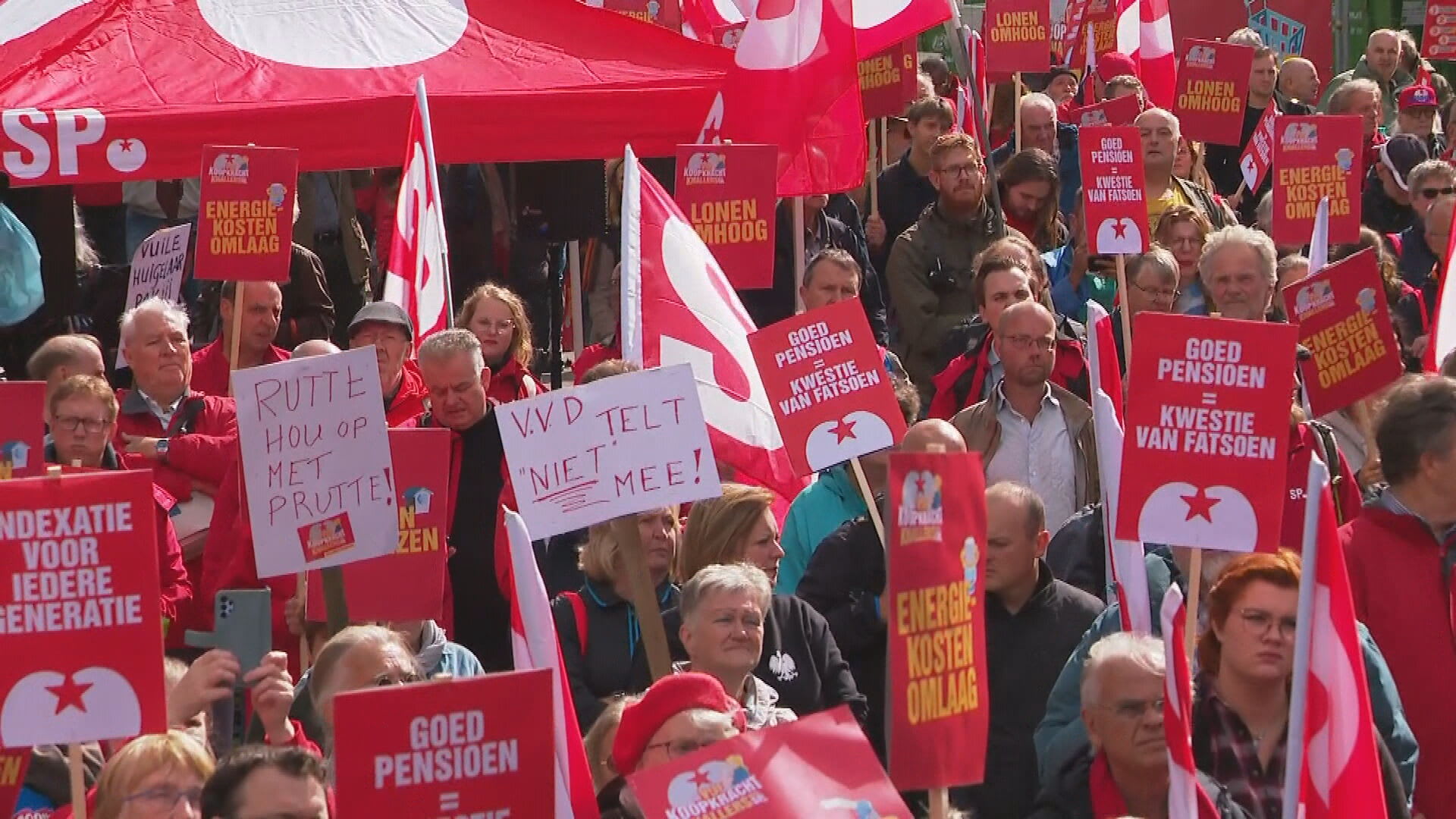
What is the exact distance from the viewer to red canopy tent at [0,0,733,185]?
9.70 meters

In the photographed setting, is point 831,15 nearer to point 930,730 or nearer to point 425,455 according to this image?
point 425,455

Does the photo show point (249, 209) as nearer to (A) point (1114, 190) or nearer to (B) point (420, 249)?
(B) point (420, 249)

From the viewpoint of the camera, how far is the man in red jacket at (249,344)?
28.2ft

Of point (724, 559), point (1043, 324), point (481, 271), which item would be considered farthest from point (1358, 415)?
point (481, 271)

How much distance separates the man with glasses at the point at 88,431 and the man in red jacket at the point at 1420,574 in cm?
333

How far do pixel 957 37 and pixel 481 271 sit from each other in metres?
2.70

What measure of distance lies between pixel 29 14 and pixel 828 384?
4.96 m

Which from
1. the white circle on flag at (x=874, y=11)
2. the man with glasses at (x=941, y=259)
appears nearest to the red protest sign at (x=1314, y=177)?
the man with glasses at (x=941, y=259)

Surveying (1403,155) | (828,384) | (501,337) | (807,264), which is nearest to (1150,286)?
(807,264)

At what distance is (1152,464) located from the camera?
17.6ft

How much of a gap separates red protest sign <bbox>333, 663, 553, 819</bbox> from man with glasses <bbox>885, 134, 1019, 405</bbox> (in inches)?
234

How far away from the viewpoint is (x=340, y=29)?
1048cm

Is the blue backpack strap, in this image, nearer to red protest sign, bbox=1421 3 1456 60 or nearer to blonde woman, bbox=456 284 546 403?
blonde woman, bbox=456 284 546 403

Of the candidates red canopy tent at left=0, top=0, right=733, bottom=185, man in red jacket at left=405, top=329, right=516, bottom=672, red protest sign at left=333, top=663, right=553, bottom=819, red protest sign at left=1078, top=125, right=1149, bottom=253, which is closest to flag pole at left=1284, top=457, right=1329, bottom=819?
red protest sign at left=333, top=663, right=553, bottom=819
